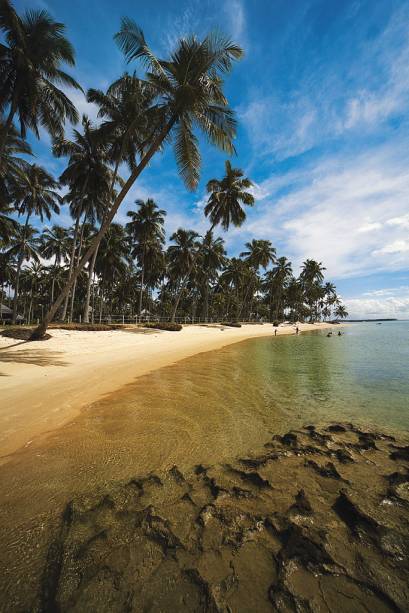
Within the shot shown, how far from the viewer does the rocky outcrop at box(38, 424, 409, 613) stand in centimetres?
177

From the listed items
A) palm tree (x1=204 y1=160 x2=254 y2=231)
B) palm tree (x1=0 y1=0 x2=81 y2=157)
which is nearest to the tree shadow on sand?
palm tree (x1=0 y1=0 x2=81 y2=157)

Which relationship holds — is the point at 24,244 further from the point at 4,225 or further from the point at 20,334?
the point at 20,334

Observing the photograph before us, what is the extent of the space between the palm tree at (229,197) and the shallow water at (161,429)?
2517cm

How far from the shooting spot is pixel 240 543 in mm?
2246

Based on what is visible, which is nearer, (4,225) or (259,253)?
(4,225)

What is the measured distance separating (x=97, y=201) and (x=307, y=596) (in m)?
29.8

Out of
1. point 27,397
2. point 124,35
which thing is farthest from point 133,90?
point 27,397

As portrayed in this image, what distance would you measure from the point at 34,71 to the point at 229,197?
20932mm

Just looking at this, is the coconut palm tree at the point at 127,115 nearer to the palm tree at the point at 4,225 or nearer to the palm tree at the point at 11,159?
the palm tree at the point at 11,159

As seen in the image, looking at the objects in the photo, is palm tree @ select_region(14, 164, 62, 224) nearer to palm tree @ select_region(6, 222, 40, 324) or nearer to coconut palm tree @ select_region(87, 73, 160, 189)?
palm tree @ select_region(6, 222, 40, 324)

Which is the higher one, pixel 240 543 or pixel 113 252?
pixel 113 252

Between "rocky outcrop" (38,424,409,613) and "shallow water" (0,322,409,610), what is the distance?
0.26 m

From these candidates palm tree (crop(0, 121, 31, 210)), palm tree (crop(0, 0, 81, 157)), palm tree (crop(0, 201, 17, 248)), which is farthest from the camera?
palm tree (crop(0, 201, 17, 248))

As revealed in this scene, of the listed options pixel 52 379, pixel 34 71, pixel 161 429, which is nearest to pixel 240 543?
pixel 161 429
